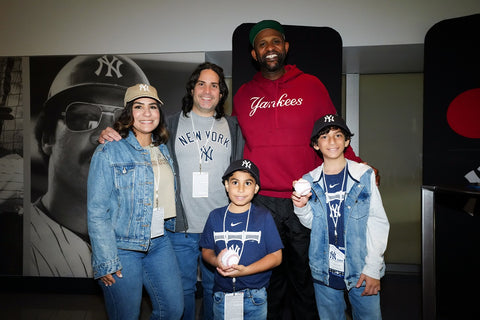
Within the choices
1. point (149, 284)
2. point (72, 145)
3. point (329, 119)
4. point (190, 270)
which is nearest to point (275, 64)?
point (329, 119)

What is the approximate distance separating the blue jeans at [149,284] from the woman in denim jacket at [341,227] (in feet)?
3.19

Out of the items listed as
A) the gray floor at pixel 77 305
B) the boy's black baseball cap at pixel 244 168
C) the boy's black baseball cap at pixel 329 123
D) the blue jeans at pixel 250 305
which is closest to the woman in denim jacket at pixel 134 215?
the blue jeans at pixel 250 305

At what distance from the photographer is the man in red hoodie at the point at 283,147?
6.92 ft

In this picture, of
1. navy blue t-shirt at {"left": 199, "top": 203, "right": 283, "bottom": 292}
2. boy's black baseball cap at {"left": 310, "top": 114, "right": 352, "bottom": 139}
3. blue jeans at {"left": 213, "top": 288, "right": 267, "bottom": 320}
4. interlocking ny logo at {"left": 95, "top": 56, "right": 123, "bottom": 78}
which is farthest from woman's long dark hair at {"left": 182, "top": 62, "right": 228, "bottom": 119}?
interlocking ny logo at {"left": 95, "top": 56, "right": 123, "bottom": 78}

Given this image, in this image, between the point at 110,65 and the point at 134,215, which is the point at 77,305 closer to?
the point at 134,215

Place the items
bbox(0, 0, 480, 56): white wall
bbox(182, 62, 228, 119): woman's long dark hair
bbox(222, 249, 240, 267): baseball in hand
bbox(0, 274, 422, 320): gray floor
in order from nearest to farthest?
bbox(222, 249, 240, 267): baseball in hand → bbox(182, 62, 228, 119): woman's long dark hair → bbox(0, 274, 422, 320): gray floor → bbox(0, 0, 480, 56): white wall

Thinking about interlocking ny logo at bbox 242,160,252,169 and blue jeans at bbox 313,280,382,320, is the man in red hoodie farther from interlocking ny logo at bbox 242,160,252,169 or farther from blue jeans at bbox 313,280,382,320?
interlocking ny logo at bbox 242,160,252,169

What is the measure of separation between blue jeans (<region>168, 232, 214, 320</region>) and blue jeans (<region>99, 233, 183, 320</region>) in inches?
6.1

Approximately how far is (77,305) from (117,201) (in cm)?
245

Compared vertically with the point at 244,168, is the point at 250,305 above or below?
below

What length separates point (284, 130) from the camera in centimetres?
217

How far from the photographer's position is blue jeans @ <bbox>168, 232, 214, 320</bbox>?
83.3 inches

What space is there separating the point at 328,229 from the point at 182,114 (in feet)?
4.75

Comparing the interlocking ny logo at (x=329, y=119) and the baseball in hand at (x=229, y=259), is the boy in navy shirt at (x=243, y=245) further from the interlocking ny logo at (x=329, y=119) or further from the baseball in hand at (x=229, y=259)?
the interlocking ny logo at (x=329, y=119)
